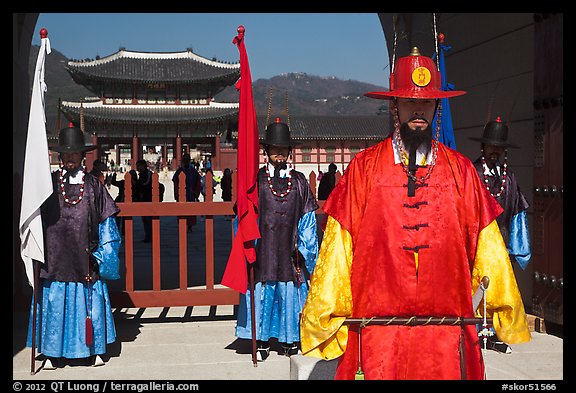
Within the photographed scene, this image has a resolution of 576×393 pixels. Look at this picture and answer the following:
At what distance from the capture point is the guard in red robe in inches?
104

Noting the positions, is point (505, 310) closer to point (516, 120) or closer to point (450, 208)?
point (450, 208)

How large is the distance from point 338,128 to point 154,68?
47.1ft

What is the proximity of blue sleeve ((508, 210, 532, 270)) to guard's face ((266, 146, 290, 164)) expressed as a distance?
6.41 feet

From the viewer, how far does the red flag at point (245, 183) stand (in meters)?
4.72

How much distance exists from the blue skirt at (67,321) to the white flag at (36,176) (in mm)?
366

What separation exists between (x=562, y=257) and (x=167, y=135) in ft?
126

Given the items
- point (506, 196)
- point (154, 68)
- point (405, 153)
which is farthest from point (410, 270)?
point (154, 68)

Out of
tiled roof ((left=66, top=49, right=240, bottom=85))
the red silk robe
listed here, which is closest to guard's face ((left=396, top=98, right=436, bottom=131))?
the red silk robe
